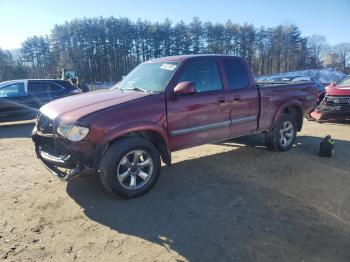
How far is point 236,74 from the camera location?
5.80m

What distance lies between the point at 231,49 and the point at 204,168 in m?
68.3

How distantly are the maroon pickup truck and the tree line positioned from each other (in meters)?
60.7

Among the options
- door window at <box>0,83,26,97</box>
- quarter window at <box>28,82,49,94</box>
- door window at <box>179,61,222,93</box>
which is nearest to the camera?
door window at <box>179,61,222,93</box>

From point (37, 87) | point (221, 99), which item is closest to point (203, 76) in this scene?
point (221, 99)

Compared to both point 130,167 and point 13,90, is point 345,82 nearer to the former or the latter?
→ point 130,167

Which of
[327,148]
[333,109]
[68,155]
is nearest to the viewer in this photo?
[68,155]

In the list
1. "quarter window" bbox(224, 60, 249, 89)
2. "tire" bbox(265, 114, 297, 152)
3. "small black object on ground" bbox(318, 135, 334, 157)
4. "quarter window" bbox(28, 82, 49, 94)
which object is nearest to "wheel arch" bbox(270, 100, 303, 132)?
"tire" bbox(265, 114, 297, 152)

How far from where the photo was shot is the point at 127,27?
214 feet

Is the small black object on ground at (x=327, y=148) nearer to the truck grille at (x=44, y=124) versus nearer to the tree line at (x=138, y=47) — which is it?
the truck grille at (x=44, y=124)

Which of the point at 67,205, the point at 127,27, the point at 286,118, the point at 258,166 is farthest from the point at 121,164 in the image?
the point at 127,27

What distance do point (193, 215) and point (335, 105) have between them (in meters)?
8.13

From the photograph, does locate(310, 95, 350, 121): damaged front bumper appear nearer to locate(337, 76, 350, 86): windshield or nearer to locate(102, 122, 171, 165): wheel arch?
locate(337, 76, 350, 86): windshield

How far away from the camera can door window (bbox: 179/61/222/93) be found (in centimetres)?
513

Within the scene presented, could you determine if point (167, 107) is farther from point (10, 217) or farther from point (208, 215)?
point (10, 217)
